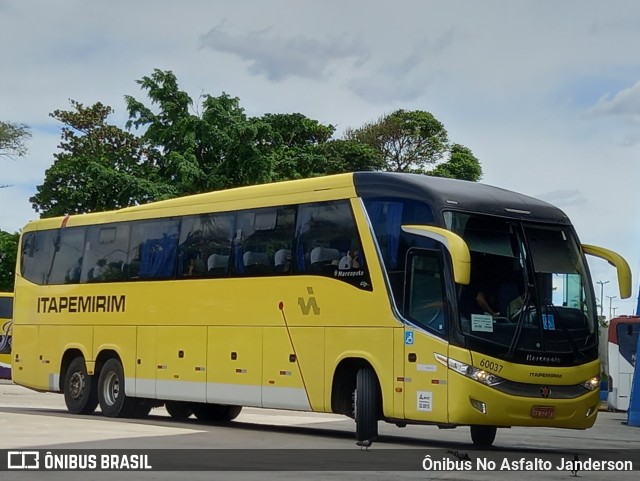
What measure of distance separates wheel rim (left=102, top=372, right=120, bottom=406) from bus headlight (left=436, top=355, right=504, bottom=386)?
8.86 m

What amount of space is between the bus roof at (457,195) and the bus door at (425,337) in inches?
29.6

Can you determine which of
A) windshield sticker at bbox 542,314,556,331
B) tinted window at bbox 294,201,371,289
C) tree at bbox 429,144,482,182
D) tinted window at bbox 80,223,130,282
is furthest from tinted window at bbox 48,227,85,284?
tree at bbox 429,144,482,182

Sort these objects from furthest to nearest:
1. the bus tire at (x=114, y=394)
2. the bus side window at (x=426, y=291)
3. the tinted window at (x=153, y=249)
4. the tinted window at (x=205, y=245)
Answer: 1. the bus tire at (x=114, y=394)
2. the tinted window at (x=153, y=249)
3. the tinted window at (x=205, y=245)
4. the bus side window at (x=426, y=291)

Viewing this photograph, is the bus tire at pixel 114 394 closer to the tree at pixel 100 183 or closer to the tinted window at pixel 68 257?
the tinted window at pixel 68 257

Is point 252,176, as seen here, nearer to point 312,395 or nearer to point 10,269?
point 10,269

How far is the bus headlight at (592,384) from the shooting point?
17577 mm

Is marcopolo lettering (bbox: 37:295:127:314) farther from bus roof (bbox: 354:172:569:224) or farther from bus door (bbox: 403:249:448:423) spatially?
bus door (bbox: 403:249:448:423)

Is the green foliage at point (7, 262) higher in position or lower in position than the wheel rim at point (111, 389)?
higher

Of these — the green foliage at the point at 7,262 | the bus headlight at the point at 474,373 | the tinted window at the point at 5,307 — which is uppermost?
the green foliage at the point at 7,262

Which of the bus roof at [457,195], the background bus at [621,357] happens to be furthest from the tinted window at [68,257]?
the background bus at [621,357]

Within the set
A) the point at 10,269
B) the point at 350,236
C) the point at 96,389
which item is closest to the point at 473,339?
the point at 350,236

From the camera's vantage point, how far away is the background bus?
1316 inches

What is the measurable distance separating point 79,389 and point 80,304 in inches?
62.8

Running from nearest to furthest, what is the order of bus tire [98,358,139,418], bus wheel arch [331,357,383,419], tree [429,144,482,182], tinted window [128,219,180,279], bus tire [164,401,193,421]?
bus wheel arch [331,357,383,419], tinted window [128,219,180,279], bus tire [98,358,139,418], bus tire [164,401,193,421], tree [429,144,482,182]
